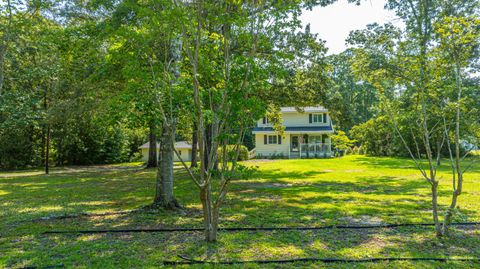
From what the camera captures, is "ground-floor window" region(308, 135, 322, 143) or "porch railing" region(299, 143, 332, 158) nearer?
"porch railing" region(299, 143, 332, 158)

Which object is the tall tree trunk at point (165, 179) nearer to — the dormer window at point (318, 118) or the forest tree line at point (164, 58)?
the forest tree line at point (164, 58)

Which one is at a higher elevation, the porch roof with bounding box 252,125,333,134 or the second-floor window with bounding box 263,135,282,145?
the porch roof with bounding box 252,125,333,134

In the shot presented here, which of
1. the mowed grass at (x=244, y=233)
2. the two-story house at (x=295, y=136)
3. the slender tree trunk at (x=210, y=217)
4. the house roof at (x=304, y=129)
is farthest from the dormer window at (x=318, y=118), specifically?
the slender tree trunk at (x=210, y=217)

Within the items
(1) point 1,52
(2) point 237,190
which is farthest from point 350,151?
(1) point 1,52

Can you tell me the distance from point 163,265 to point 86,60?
8.19 metres

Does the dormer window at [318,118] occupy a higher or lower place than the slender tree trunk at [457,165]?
higher

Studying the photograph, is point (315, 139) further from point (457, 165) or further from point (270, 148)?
point (457, 165)

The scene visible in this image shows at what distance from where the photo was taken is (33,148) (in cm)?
2736

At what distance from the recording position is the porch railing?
97.7 feet

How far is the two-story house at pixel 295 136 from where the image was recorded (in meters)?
30.4

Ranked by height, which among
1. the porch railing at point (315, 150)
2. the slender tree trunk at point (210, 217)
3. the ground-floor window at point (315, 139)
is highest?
the ground-floor window at point (315, 139)

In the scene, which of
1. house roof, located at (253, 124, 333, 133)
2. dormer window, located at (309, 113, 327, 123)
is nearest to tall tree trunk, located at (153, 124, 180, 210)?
house roof, located at (253, 124, 333, 133)

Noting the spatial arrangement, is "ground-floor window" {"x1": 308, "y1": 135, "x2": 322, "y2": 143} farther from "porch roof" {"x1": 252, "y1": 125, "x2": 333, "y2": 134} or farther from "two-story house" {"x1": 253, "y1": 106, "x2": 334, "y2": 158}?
"porch roof" {"x1": 252, "y1": 125, "x2": 333, "y2": 134}

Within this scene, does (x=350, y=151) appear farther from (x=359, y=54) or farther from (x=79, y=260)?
(x=79, y=260)
